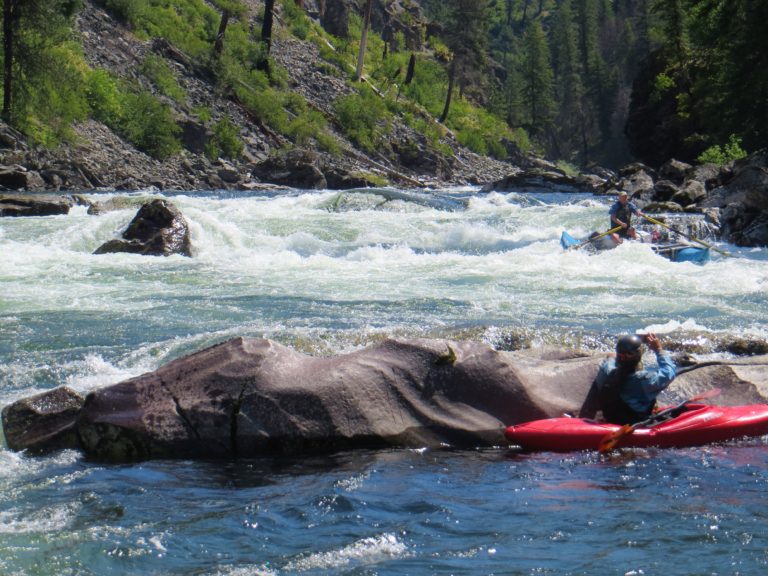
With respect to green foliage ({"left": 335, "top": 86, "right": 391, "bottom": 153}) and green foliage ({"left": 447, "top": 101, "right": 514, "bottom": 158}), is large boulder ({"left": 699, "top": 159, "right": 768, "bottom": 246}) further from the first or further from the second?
green foliage ({"left": 447, "top": 101, "right": 514, "bottom": 158})

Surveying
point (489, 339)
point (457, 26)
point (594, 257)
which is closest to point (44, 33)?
point (594, 257)

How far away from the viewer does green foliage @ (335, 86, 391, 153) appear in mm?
35188

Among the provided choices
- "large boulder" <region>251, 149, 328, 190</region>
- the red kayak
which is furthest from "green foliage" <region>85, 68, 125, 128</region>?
the red kayak

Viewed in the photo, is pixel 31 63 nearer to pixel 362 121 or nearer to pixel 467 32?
pixel 362 121

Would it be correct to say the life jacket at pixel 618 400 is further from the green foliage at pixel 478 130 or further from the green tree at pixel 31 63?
the green foliage at pixel 478 130

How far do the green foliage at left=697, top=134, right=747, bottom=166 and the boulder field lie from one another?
→ 68.4 ft

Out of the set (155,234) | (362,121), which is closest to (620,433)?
(155,234)

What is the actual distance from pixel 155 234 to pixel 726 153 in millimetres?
17861

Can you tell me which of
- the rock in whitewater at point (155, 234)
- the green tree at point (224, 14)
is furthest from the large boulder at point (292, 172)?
the rock in whitewater at point (155, 234)

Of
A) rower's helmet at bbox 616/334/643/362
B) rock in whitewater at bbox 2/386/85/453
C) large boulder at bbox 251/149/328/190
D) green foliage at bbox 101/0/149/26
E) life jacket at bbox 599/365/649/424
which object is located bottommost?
rock in whitewater at bbox 2/386/85/453

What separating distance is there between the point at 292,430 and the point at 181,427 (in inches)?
27.2

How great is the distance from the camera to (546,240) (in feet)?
56.5

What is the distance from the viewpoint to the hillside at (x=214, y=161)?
78.2 ft

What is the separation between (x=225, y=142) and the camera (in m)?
29.6
